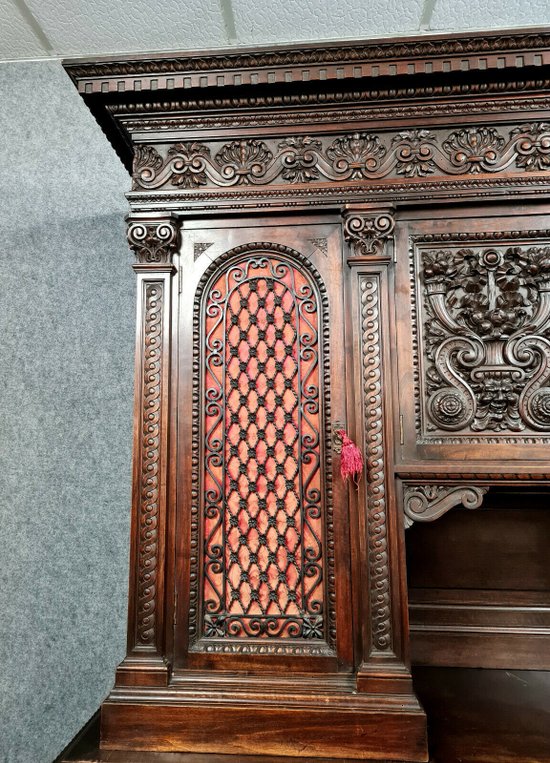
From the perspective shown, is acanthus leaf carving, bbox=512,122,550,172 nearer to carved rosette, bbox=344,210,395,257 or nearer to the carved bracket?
carved rosette, bbox=344,210,395,257

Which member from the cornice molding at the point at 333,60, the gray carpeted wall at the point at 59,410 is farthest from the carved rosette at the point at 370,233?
the gray carpeted wall at the point at 59,410

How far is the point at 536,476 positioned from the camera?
1232mm

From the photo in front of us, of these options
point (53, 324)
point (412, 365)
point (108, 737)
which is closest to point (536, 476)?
point (412, 365)

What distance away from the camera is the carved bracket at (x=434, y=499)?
124 centimetres

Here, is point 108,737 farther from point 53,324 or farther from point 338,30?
point 338,30

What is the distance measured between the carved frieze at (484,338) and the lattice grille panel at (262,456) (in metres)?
0.29

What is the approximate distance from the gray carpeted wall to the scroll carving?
585 millimetres

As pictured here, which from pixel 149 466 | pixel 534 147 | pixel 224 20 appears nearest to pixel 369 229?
pixel 534 147

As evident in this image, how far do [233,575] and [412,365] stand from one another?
0.68 m

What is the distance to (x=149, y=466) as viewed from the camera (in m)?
1.30

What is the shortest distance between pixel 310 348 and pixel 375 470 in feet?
1.12

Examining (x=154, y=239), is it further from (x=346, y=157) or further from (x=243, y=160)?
(x=346, y=157)

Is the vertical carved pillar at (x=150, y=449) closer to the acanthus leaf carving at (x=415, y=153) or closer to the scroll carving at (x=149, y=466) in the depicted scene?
the scroll carving at (x=149, y=466)

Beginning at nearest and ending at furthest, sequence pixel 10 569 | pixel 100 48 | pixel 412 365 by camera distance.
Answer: pixel 412 365 → pixel 10 569 → pixel 100 48
